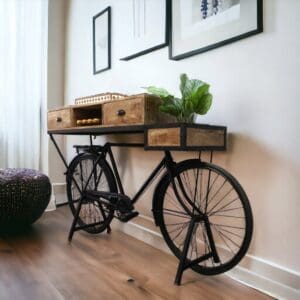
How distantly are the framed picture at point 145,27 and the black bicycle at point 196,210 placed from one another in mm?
727

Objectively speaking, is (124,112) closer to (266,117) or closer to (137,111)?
(137,111)

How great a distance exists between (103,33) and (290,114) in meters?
1.79

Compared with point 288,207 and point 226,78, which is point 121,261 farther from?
point 226,78

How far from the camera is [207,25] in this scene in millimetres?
1649

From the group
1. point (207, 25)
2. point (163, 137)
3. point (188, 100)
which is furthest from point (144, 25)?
point (163, 137)

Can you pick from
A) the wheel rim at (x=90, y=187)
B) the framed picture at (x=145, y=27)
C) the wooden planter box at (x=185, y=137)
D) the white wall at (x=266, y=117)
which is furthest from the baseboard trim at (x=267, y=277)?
the framed picture at (x=145, y=27)

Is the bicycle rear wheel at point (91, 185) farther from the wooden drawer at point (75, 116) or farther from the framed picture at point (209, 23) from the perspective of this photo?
the framed picture at point (209, 23)

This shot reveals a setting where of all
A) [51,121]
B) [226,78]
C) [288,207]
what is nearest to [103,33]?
[51,121]

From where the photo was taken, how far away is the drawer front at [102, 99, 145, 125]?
157 cm

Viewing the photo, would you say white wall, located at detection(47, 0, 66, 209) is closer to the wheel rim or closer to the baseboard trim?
the wheel rim

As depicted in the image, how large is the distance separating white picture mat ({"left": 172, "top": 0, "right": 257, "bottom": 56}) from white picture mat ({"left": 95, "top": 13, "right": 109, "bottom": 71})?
0.84 meters

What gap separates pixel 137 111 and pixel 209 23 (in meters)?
0.62

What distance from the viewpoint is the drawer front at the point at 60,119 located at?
2.10 metres

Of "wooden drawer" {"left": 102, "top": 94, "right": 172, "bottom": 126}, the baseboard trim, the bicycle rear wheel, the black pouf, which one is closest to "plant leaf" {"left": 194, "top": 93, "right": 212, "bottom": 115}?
"wooden drawer" {"left": 102, "top": 94, "right": 172, "bottom": 126}
